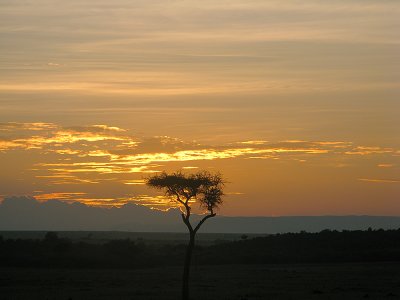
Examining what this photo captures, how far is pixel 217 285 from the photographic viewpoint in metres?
57.1

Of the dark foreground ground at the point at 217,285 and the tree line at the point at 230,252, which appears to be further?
the tree line at the point at 230,252

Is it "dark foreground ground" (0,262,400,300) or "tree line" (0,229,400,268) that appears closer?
"dark foreground ground" (0,262,400,300)

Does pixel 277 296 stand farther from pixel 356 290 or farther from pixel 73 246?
pixel 73 246

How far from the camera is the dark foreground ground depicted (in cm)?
4738

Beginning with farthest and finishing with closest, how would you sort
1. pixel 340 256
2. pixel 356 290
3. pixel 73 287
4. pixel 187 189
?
pixel 340 256, pixel 73 287, pixel 356 290, pixel 187 189

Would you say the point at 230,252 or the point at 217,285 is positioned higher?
the point at 230,252

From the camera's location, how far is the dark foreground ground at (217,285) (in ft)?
155

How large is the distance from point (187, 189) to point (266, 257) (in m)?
51.0

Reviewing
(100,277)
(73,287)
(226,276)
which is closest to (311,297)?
(73,287)

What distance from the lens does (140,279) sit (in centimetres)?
6462

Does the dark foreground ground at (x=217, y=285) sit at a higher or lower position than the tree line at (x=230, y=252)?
lower

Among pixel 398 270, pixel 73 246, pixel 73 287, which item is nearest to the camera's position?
pixel 73 287

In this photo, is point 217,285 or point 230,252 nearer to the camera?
point 217,285

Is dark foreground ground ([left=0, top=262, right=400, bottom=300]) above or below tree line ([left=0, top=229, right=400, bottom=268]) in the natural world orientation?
below
